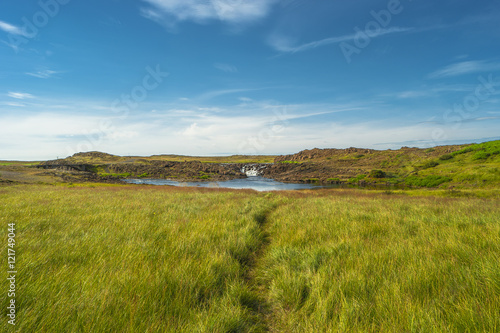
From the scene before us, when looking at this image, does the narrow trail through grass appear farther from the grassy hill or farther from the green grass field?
the grassy hill

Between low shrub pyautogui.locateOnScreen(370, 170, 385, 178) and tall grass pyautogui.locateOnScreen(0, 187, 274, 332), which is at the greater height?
tall grass pyautogui.locateOnScreen(0, 187, 274, 332)

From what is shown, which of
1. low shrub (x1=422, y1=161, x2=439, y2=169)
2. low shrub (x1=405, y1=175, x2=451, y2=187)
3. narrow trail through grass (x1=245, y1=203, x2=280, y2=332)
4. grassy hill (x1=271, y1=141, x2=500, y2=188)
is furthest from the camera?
low shrub (x1=422, y1=161, x2=439, y2=169)

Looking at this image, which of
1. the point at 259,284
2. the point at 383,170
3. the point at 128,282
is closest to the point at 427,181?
the point at 383,170

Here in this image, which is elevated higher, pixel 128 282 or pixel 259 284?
pixel 128 282

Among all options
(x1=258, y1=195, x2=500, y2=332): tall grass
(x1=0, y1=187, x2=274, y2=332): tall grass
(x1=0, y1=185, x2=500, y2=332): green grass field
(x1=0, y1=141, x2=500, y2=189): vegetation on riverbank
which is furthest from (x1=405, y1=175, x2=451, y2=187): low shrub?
(x1=0, y1=187, x2=274, y2=332): tall grass

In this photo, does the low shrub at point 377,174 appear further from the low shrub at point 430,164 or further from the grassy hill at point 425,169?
the low shrub at point 430,164

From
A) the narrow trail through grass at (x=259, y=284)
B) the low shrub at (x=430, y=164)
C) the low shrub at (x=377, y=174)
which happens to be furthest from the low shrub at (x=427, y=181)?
the narrow trail through grass at (x=259, y=284)

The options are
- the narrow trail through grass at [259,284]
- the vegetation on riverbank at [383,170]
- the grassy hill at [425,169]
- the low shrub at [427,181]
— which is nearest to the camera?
the narrow trail through grass at [259,284]

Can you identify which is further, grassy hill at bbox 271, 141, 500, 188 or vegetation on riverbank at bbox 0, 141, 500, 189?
vegetation on riverbank at bbox 0, 141, 500, 189

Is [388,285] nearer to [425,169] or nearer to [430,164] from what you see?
[425,169]

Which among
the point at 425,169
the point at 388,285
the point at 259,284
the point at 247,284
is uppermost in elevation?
the point at 388,285

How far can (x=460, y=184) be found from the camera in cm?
3784

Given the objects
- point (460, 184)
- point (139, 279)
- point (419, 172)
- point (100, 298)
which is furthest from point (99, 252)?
point (419, 172)

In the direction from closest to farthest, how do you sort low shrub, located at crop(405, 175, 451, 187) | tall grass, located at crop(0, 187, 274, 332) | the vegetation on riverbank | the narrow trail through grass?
1. tall grass, located at crop(0, 187, 274, 332)
2. the narrow trail through grass
3. the vegetation on riverbank
4. low shrub, located at crop(405, 175, 451, 187)
